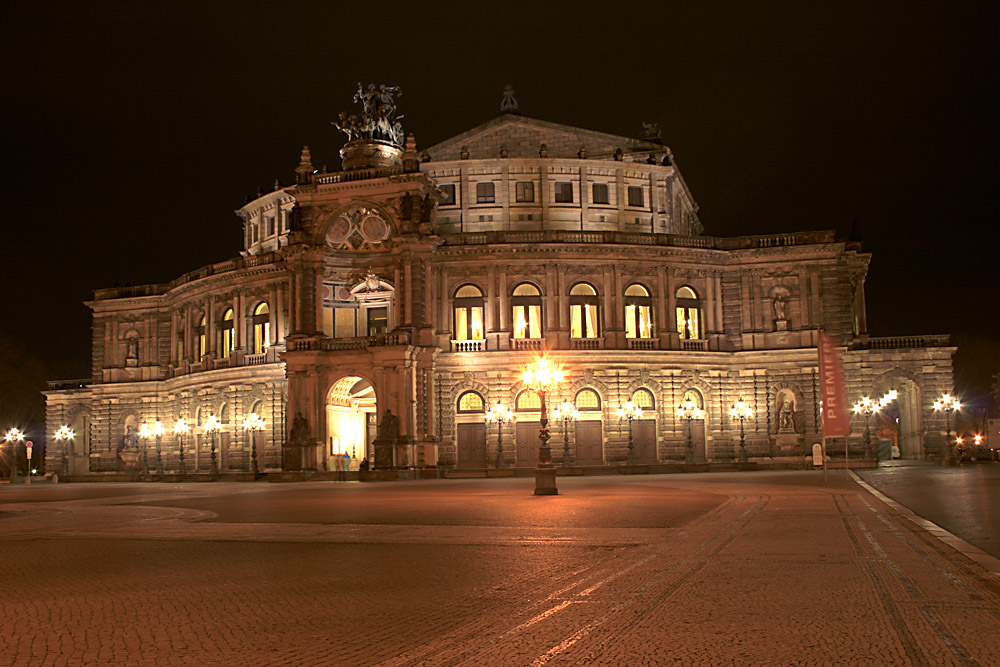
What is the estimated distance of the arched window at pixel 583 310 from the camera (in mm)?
62406

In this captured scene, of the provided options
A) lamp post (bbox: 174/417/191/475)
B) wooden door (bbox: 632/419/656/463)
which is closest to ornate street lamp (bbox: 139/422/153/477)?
lamp post (bbox: 174/417/191/475)

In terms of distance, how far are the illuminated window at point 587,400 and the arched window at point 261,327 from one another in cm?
2151

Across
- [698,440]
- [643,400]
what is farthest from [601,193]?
[698,440]

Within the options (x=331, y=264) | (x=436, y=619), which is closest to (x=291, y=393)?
(x=331, y=264)

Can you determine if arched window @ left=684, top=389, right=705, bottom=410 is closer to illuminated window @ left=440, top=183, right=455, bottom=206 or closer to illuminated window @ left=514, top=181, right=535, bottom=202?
illuminated window @ left=514, top=181, right=535, bottom=202

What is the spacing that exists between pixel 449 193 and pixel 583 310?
42.3 feet

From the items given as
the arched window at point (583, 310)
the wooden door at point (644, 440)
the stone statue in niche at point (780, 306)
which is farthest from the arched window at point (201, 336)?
the stone statue in niche at point (780, 306)

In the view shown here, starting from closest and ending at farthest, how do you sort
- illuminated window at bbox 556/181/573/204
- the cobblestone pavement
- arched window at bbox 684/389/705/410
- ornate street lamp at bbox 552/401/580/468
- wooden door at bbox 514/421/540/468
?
the cobblestone pavement → wooden door at bbox 514/421/540/468 → ornate street lamp at bbox 552/401/580/468 → arched window at bbox 684/389/705/410 → illuminated window at bbox 556/181/573/204

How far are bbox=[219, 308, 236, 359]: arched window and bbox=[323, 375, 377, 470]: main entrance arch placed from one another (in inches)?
428

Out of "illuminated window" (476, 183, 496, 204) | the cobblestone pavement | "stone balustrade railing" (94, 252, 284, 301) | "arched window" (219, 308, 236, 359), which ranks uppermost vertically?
"illuminated window" (476, 183, 496, 204)

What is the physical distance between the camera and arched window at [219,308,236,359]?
229ft

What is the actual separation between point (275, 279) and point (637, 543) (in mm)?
51890

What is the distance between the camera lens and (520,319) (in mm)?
62125

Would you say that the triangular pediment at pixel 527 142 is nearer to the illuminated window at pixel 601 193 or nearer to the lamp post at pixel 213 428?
the illuminated window at pixel 601 193
